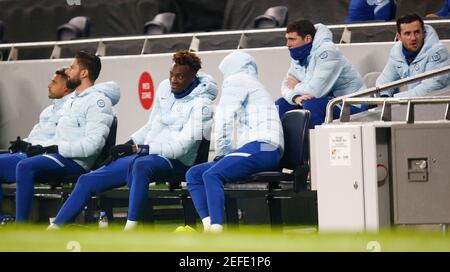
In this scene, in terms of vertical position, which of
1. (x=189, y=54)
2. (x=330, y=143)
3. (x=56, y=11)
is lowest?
(x=330, y=143)

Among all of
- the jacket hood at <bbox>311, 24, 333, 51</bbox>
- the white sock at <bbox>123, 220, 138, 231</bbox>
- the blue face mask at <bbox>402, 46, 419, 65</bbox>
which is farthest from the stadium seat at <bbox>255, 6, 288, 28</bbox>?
the white sock at <bbox>123, 220, 138, 231</bbox>

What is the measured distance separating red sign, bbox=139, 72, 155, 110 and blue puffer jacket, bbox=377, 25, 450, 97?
13.4 feet

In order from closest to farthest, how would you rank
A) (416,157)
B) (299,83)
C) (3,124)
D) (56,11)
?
(416,157) < (299,83) < (3,124) < (56,11)

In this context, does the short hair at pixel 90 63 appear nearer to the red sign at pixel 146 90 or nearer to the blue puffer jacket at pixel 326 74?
the blue puffer jacket at pixel 326 74

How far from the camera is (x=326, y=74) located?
10141 mm

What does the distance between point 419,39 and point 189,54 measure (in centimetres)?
180

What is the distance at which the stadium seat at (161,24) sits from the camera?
14445mm

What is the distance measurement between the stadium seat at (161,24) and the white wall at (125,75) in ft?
2.17
